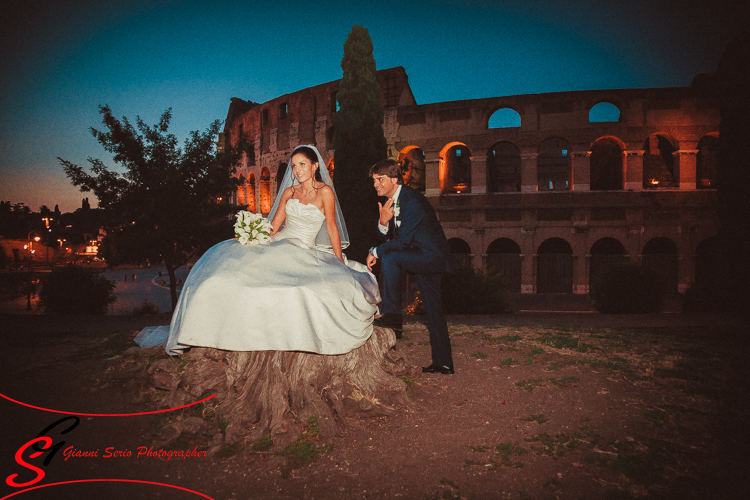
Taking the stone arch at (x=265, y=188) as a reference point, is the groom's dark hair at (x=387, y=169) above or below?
below

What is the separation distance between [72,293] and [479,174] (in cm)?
1961

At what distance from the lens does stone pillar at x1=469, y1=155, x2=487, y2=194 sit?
22.7 meters

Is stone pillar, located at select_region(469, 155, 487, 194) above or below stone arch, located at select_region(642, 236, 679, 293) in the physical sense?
above

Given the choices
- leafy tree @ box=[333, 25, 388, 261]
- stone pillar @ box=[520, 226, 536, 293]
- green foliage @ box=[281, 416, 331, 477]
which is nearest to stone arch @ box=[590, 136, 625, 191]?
stone pillar @ box=[520, 226, 536, 293]

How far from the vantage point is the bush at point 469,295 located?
12.6 m

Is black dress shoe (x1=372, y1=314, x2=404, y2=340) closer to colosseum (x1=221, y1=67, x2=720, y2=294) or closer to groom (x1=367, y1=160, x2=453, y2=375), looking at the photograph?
groom (x1=367, y1=160, x2=453, y2=375)

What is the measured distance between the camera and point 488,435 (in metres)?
3.71

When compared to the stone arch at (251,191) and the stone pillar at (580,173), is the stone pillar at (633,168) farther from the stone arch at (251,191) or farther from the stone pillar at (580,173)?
the stone arch at (251,191)

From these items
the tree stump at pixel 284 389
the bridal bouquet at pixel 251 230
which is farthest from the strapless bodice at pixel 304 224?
the tree stump at pixel 284 389

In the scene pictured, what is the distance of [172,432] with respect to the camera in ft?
12.2

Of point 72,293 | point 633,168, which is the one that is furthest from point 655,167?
point 72,293

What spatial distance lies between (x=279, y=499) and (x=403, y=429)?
1362 mm

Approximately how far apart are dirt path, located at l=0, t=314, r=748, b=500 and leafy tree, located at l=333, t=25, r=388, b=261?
11232 mm

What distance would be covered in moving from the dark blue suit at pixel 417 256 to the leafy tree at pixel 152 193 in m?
10.4
